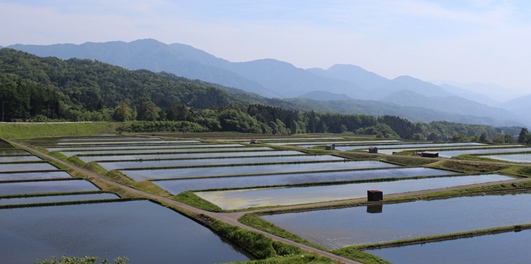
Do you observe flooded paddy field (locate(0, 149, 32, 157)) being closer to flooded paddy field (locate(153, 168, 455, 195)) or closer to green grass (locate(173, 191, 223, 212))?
flooded paddy field (locate(153, 168, 455, 195))

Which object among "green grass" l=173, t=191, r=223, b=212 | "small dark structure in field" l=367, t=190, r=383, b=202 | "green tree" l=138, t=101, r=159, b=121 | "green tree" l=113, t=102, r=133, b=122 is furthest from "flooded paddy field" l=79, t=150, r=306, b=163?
"green tree" l=113, t=102, r=133, b=122

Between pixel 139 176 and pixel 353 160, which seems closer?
pixel 139 176

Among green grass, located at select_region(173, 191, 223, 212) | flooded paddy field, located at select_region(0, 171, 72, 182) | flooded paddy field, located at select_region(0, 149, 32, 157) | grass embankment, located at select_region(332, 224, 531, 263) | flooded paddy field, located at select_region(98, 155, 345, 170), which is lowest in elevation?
grass embankment, located at select_region(332, 224, 531, 263)

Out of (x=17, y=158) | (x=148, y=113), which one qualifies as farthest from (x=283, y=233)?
(x=148, y=113)

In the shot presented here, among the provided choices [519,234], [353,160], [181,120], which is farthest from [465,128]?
[519,234]

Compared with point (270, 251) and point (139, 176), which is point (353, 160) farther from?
point (270, 251)

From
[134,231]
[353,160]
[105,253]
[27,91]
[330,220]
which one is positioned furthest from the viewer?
[27,91]

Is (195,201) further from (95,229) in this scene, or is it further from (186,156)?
(186,156)
